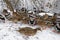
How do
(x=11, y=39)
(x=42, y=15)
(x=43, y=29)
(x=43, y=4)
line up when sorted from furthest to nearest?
1. (x=43, y=4)
2. (x=42, y=15)
3. (x=43, y=29)
4. (x=11, y=39)

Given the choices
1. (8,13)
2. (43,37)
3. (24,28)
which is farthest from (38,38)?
(8,13)

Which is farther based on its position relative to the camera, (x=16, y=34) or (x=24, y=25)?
(x=24, y=25)

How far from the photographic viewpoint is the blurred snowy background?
55.2 inches

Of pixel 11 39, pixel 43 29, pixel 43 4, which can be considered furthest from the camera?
pixel 43 4

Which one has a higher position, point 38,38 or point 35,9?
point 35,9

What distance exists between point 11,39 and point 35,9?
499 mm

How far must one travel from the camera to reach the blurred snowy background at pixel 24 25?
1.40m

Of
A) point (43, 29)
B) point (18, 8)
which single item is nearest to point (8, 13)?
point (18, 8)

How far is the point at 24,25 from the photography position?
1.55m

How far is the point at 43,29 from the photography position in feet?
4.91

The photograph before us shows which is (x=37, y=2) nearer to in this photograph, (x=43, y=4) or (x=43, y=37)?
(x=43, y=4)

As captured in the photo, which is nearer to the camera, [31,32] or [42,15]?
[31,32]

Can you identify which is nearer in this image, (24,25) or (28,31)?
(28,31)

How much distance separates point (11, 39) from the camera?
1378 mm
